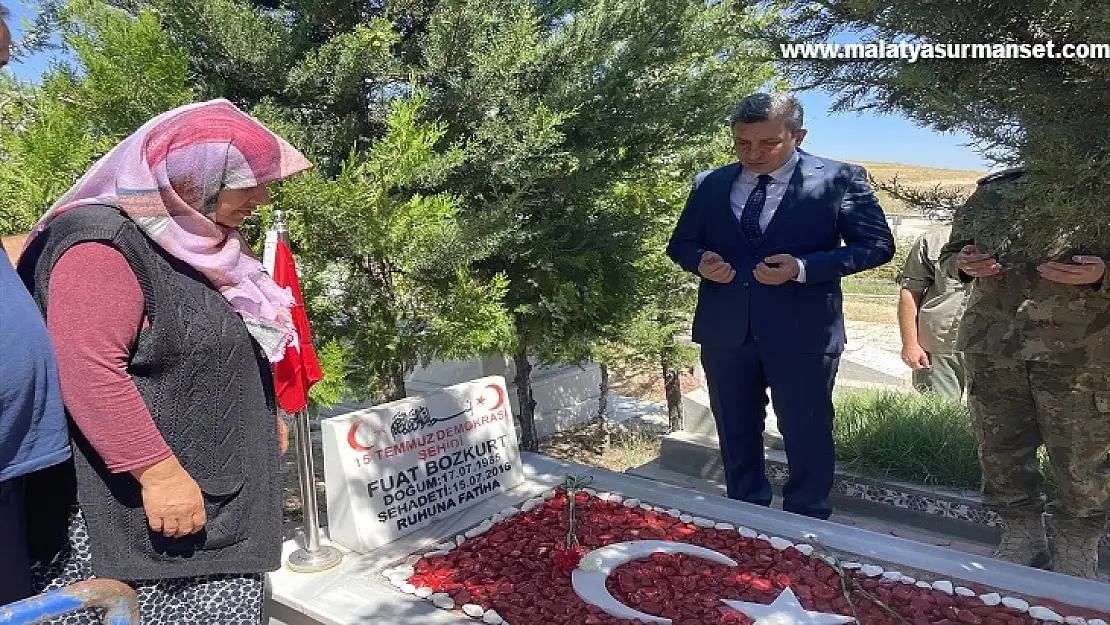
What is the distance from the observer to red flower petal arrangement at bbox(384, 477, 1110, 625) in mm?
2254

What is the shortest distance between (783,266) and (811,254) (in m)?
0.15

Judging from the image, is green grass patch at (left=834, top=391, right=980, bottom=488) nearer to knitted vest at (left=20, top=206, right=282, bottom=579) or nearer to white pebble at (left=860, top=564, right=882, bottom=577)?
white pebble at (left=860, top=564, right=882, bottom=577)

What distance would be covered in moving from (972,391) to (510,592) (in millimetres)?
1907

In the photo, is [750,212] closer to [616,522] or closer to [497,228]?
[497,228]

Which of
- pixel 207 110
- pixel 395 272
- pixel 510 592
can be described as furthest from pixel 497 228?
pixel 207 110

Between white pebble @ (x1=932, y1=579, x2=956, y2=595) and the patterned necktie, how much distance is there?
1382 millimetres

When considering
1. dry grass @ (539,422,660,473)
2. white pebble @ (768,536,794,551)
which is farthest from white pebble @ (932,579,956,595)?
dry grass @ (539,422,660,473)

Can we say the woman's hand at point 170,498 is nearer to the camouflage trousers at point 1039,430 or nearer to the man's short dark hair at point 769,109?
the man's short dark hair at point 769,109

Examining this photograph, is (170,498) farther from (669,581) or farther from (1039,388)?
(1039,388)

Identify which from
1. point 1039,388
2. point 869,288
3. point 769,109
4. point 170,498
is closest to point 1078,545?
point 1039,388

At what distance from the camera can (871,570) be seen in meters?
2.51

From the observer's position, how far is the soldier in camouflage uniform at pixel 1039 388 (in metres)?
2.54

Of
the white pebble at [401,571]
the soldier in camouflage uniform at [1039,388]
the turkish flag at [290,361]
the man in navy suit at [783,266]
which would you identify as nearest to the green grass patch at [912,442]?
the soldier in camouflage uniform at [1039,388]

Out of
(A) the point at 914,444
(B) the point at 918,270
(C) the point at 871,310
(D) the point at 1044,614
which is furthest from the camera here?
(C) the point at 871,310
